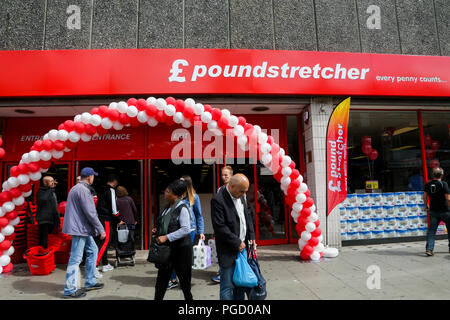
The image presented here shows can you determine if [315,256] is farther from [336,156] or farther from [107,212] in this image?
[107,212]

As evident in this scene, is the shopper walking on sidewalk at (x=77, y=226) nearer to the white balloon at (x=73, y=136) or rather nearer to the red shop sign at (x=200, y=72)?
the white balloon at (x=73, y=136)

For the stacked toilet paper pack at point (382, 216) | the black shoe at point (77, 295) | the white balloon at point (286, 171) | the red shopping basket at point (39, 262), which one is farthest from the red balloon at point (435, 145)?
the red shopping basket at point (39, 262)

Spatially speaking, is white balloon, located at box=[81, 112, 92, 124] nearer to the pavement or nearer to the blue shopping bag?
the pavement

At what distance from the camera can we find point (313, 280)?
5.16 m

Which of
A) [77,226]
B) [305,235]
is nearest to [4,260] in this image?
[77,226]

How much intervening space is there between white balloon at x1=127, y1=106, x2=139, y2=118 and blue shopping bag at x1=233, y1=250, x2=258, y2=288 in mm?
3850

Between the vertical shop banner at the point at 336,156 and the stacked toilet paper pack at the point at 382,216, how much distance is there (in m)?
0.98

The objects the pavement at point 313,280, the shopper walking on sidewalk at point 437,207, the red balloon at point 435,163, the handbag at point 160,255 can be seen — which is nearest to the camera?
the handbag at point 160,255

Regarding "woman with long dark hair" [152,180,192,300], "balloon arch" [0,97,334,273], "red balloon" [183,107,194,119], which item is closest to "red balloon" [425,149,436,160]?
"balloon arch" [0,97,334,273]

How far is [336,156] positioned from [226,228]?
4.66 meters

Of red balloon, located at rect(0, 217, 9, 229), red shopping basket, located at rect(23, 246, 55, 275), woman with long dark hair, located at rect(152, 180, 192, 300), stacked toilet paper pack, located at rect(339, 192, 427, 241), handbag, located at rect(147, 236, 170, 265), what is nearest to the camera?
handbag, located at rect(147, 236, 170, 265)

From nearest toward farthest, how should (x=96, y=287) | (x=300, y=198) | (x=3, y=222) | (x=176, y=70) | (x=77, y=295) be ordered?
(x=77, y=295), (x=96, y=287), (x=3, y=222), (x=300, y=198), (x=176, y=70)

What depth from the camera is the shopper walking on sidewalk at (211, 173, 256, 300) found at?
11.1 ft

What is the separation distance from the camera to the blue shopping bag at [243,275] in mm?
3223
